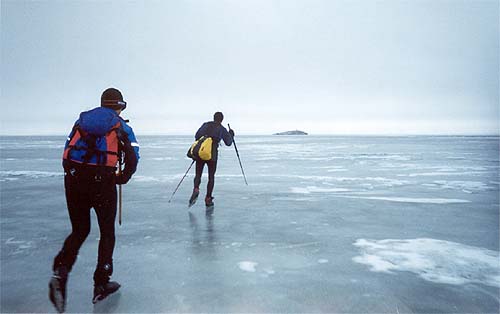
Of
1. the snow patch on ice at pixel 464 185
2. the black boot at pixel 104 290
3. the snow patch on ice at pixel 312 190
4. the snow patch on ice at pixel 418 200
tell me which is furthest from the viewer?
the snow patch on ice at pixel 464 185

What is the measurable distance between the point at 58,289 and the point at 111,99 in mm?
1852

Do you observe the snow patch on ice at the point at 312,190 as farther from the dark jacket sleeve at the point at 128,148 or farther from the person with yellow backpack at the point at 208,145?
the dark jacket sleeve at the point at 128,148

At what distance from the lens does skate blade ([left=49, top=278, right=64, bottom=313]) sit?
10.8ft

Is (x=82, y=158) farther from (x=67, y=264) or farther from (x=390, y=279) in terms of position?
(x=390, y=279)

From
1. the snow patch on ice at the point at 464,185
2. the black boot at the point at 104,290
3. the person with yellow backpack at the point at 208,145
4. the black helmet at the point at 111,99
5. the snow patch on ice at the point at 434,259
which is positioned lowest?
the snow patch on ice at the point at 434,259

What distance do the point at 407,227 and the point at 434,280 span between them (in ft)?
7.65

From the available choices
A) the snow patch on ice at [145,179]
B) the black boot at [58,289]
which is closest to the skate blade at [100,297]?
the black boot at [58,289]

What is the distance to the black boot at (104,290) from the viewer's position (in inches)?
136

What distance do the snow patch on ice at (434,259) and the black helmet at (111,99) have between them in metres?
3.35

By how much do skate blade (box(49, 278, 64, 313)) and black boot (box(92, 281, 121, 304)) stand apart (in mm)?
277

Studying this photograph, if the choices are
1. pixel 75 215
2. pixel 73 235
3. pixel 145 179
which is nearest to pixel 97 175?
pixel 75 215

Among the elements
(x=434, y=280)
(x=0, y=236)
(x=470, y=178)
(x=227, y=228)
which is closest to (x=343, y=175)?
(x=470, y=178)

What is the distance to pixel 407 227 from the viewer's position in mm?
6191

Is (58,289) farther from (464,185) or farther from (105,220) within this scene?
(464,185)
